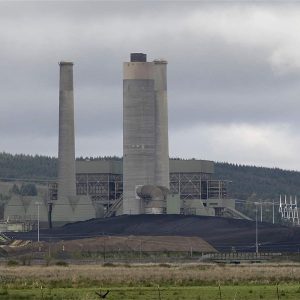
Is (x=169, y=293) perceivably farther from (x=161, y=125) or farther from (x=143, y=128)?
(x=161, y=125)

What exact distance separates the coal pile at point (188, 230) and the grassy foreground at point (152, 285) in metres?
79.6

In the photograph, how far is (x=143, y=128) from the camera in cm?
18425

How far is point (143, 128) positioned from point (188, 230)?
54.8 feet

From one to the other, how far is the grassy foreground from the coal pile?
7965cm

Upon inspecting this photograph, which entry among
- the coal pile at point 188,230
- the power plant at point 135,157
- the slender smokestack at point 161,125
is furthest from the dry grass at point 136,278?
the slender smokestack at point 161,125

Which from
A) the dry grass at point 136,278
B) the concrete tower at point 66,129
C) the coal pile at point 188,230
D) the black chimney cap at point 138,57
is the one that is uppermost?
the black chimney cap at point 138,57

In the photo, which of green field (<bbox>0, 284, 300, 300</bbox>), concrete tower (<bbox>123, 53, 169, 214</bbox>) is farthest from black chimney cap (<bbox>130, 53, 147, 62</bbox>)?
green field (<bbox>0, 284, 300, 300</bbox>)

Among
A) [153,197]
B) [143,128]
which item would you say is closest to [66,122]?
[143,128]

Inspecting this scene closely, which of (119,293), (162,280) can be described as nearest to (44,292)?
(119,293)

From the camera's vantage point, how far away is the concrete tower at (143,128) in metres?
184

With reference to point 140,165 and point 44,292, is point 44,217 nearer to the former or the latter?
point 140,165

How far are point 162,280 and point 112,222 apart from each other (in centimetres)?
10563

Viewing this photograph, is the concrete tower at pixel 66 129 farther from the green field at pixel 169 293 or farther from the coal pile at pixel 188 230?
the green field at pixel 169 293

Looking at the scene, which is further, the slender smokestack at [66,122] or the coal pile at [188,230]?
the slender smokestack at [66,122]
